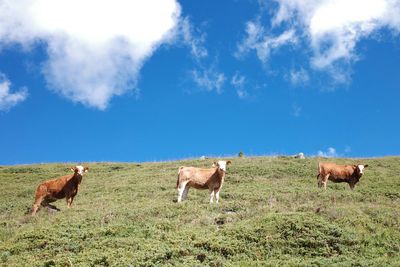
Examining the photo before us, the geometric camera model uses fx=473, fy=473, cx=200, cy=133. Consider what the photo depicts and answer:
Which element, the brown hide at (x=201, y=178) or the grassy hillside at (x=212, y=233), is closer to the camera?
the grassy hillside at (x=212, y=233)

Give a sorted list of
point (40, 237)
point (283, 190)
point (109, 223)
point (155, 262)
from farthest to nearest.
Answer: point (283, 190) → point (109, 223) → point (40, 237) → point (155, 262)

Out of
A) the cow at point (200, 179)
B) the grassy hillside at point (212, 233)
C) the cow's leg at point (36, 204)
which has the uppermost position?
the cow at point (200, 179)

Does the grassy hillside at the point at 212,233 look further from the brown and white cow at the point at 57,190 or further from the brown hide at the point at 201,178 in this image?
the brown hide at the point at 201,178

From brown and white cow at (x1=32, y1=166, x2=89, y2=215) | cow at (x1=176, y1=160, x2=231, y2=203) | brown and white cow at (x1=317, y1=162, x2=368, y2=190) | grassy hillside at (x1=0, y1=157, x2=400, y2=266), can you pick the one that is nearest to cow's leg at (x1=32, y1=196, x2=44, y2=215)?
brown and white cow at (x1=32, y1=166, x2=89, y2=215)

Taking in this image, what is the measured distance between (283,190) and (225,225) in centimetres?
1048

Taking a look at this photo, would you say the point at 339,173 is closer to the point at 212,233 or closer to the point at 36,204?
the point at 212,233

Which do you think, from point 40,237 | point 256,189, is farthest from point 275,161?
point 40,237

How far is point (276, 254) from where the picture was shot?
14891 millimetres

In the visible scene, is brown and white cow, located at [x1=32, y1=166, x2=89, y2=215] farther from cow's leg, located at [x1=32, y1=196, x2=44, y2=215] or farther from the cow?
the cow

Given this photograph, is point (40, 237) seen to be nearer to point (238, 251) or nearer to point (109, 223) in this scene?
point (109, 223)

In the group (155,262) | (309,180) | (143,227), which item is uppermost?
(309,180)

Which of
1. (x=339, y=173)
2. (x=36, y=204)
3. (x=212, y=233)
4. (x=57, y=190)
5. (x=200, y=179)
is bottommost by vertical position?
(x=212, y=233)

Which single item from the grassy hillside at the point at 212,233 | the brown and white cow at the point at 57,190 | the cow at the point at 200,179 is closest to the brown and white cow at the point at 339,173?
the grassy hillside at the point at 212,233

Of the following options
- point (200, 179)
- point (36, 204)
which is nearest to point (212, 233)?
point (200, 179)
